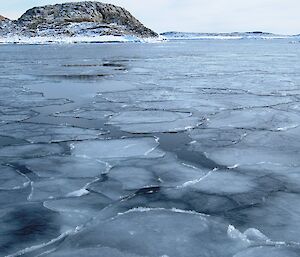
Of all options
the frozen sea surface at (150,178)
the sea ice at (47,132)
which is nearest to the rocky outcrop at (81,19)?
the frozen sea surface at (150,178)

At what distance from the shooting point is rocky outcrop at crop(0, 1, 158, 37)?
404 ft

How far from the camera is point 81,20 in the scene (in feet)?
466

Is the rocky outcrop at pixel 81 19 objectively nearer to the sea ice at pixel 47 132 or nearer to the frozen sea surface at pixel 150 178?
the frozen sea surface at pixel 150 178

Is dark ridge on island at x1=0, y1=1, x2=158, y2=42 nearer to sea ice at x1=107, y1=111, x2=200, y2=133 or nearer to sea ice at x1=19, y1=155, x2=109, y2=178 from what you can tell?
sea ice at x1=107, y1=111, x2=200, y2=133

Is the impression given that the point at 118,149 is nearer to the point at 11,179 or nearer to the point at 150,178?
the point at 150,178

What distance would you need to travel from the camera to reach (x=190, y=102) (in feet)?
30.1

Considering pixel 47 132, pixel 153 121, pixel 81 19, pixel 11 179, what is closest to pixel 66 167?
pixel 11 179

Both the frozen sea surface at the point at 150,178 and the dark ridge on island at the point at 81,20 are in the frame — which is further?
the dark ridge on island at the point at 81,20

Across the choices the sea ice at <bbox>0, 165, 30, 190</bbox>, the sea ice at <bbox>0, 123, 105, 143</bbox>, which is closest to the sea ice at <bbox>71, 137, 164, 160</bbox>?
the sea ice at <bbox>0, 123, 105, 143</bbox>

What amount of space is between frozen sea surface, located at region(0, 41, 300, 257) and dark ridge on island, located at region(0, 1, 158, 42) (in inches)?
4140

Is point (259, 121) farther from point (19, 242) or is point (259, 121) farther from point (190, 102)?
point (19, 242)

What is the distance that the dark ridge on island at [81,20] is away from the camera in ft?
386

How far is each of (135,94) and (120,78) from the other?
4.15 meters

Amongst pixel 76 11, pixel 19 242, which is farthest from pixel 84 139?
pixel 76 11
